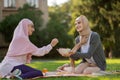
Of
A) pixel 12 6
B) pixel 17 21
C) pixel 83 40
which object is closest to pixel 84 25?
pixel 83 40

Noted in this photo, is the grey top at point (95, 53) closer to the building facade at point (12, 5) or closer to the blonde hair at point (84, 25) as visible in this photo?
the blonde hair at point (84, 25)

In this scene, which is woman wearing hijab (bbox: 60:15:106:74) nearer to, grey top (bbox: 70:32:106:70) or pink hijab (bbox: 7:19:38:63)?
grey top (bbox: 70:32:106:70)

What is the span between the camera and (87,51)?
10.7 m

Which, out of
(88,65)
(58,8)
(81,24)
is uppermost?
(81,24)

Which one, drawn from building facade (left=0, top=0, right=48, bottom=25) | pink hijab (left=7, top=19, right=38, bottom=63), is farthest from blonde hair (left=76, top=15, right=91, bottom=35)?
building facade (left=0, top=0, right=48, bottom=25)

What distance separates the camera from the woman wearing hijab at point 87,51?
34.9 ft

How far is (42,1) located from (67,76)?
34.3m

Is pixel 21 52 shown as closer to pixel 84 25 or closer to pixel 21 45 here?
pixel 21 45

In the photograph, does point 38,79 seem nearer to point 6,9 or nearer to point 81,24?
point 81,24

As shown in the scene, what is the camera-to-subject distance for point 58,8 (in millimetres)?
80062

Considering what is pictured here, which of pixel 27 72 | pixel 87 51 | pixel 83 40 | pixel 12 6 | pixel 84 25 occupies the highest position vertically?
pixel 84 25

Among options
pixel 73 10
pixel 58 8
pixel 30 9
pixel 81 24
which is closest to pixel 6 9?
pixel 30 9

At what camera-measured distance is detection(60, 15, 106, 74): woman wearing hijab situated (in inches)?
419

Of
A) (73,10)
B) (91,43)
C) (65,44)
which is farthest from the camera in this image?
(73,10)
